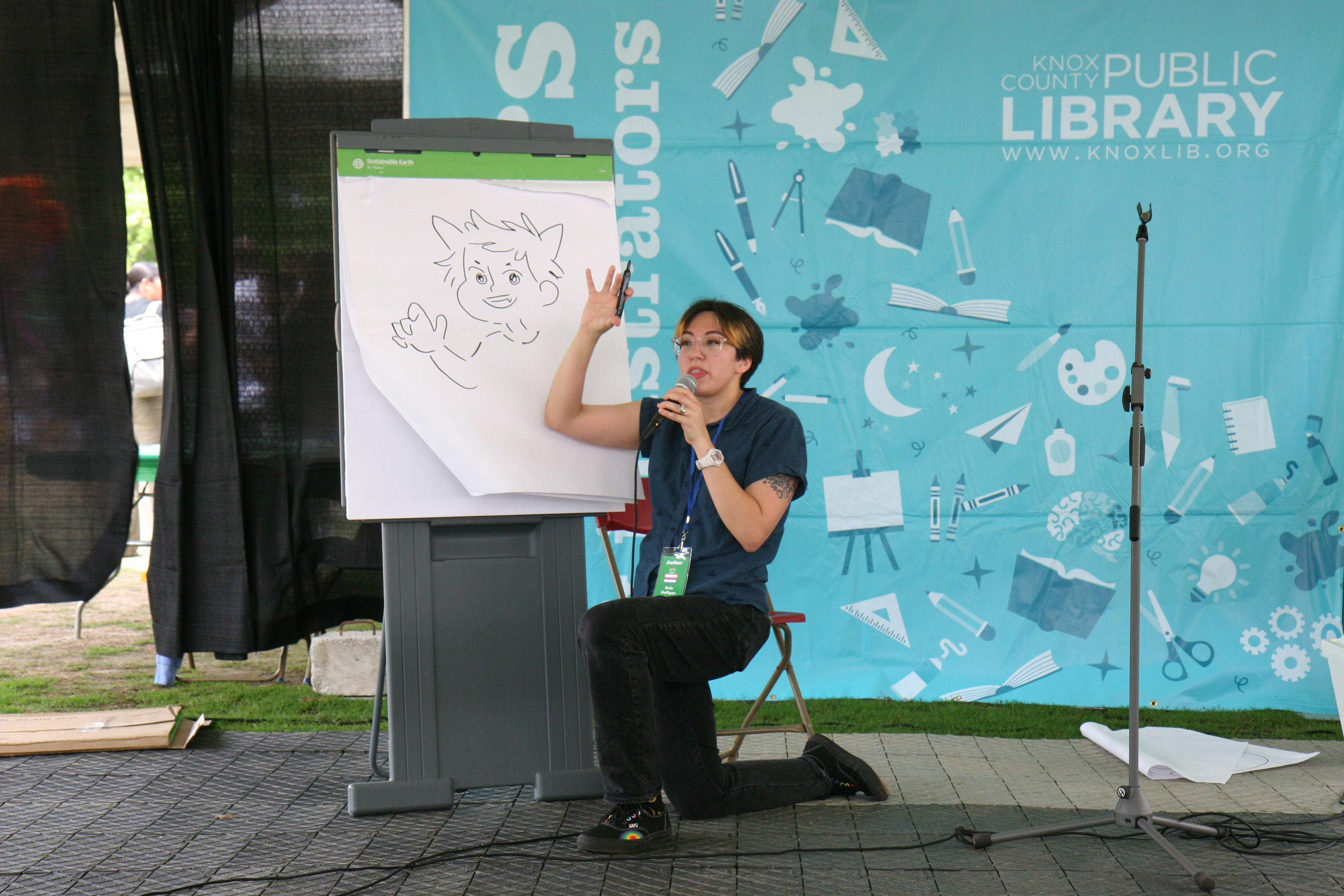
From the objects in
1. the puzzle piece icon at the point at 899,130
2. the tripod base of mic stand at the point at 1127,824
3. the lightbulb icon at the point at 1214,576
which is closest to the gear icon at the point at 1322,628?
the lightbulb icon at the point at 1214,576

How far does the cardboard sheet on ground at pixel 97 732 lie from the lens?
2.81 metres

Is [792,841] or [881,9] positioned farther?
[881,9]

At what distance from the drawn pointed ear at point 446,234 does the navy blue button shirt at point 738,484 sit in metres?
0.64

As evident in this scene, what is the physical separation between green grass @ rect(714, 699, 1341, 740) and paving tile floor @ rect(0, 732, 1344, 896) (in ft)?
0.65

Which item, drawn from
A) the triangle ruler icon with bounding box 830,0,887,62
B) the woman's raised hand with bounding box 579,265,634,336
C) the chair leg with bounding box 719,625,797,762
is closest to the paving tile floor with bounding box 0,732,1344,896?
the chair leg with bounding box 719,625,797,762

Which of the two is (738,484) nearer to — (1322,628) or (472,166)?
(472,166)

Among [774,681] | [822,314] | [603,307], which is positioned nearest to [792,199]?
[822,314]

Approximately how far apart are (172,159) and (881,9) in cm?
223

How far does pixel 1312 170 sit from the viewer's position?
333 cm

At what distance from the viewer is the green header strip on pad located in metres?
2.40

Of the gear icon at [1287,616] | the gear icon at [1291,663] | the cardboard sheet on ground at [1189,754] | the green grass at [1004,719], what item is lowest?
the green grass at [1004,719]

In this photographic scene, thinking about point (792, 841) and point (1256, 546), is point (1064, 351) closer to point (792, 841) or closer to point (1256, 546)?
point (1256, 546)

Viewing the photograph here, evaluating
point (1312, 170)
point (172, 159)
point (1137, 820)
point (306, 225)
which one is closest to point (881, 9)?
point (1312, 170)

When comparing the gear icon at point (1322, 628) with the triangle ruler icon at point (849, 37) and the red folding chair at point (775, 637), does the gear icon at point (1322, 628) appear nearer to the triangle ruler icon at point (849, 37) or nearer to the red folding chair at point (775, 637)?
the red folding chair at point (775, 637)
